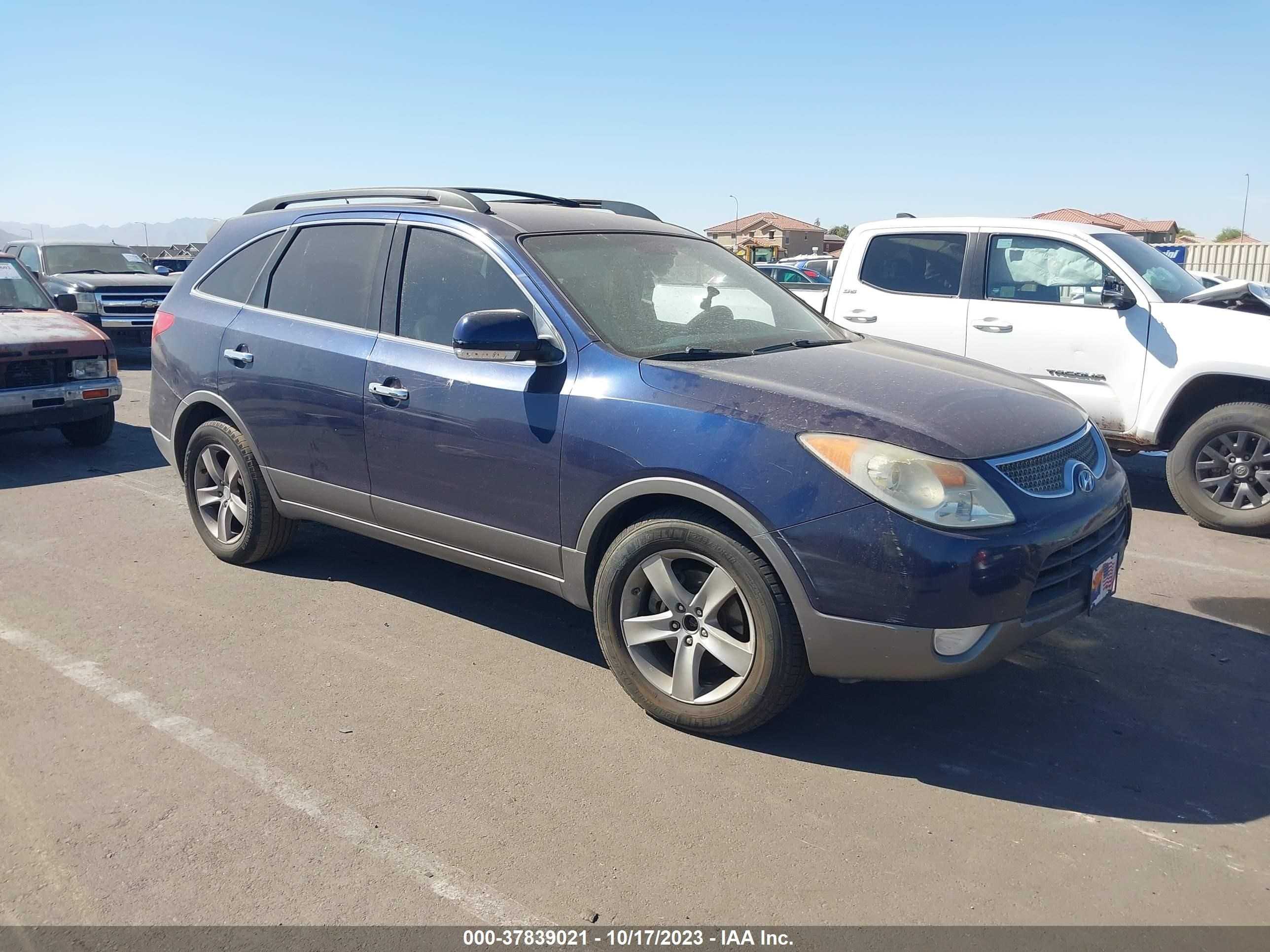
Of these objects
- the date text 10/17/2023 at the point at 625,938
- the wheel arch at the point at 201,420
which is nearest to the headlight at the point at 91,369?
the wheel arch at the point at 201,420

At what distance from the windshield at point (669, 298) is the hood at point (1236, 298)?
10.6ft

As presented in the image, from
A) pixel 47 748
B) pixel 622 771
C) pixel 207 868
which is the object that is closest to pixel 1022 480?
pixel 622 771

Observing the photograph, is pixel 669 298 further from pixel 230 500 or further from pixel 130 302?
pixel 130 302

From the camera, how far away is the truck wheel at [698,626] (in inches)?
137

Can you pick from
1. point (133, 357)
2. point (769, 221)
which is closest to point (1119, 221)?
point (769, 221)

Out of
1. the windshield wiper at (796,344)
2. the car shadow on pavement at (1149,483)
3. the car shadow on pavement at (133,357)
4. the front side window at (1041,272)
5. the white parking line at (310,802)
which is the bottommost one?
the car shadow on pavement at (1149,483)

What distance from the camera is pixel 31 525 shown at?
658 cm

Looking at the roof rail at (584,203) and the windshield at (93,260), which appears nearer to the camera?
the roof rail at (584,203)

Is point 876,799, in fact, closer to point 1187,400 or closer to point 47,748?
point 47,748

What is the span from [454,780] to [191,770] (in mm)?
910

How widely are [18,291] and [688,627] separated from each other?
8.35m

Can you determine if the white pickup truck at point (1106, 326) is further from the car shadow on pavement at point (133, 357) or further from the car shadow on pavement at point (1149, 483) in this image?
the car shadow on pavement at point (133, 357)

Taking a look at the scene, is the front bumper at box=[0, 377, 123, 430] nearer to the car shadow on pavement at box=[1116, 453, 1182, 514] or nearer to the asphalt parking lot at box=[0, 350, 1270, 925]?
the asphalt parking lot at box=[0, 350, 1270, 925]

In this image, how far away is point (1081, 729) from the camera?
3812mm
